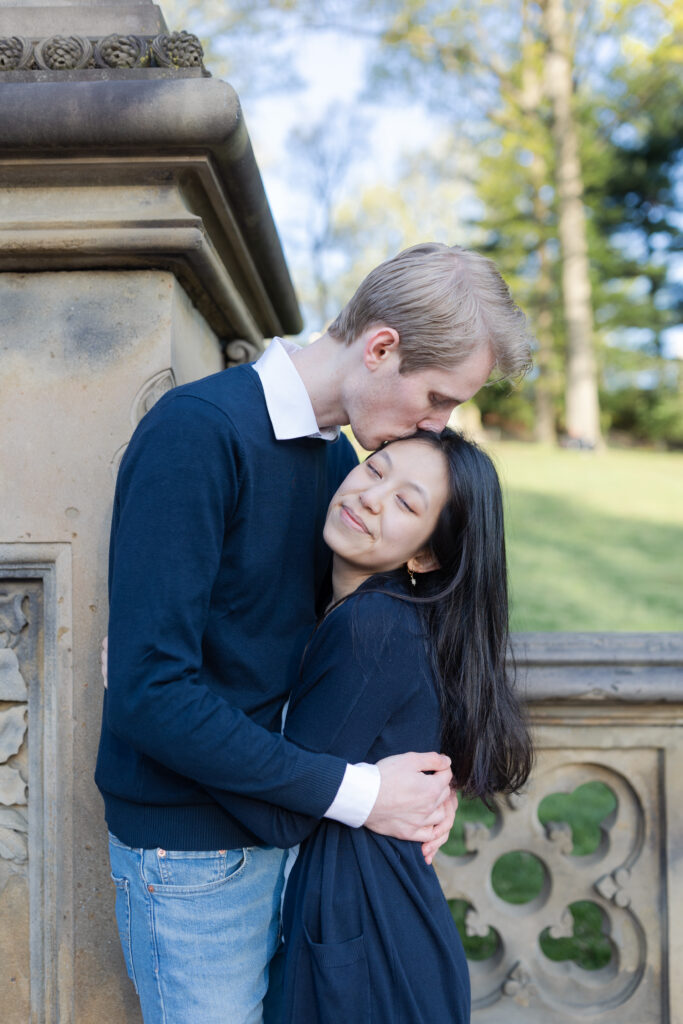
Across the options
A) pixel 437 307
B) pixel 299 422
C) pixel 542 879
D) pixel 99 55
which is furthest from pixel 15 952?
pixel 99 55

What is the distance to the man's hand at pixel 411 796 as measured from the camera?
149 centimetres

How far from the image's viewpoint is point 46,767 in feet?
5.91

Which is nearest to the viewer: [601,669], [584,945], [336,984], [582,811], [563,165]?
[336,984]

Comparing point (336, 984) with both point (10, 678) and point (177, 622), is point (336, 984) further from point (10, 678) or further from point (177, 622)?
point (10, 678)

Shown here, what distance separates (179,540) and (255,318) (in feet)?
5.39

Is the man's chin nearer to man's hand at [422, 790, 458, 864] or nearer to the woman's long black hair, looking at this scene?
the woman's long black hair

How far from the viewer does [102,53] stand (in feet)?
5.45

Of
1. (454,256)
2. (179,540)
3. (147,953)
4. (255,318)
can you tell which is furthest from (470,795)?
(255,318)

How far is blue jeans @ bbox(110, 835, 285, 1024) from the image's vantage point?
4.91 feet

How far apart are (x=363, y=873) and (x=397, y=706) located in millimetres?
313

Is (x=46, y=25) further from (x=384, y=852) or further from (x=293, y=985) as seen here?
(x=293, y=985)

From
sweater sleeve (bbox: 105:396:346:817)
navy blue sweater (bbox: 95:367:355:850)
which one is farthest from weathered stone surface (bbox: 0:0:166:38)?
sweater sleeve (bbox: 105:396:346:817)

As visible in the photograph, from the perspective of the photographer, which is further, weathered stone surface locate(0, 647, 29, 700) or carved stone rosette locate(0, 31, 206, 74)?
weathered stone surface locate(0, 647, 29, 700)

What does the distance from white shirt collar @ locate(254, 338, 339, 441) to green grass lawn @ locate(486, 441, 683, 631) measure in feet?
4.37
